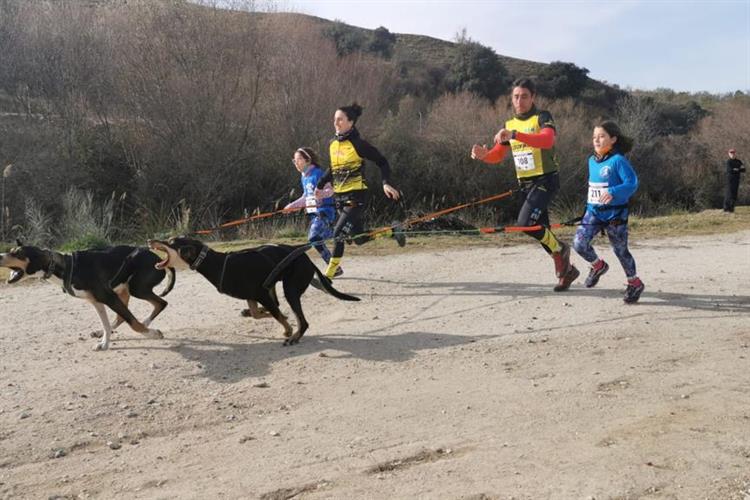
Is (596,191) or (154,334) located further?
(596,191)

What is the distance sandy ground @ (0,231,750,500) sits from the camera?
4.40 metres

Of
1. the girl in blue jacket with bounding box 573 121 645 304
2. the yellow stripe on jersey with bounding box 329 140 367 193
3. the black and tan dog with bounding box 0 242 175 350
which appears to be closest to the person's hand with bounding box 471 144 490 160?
the girl in blue jacket with bounding box 573 121 645 304

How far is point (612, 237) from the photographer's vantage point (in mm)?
8125

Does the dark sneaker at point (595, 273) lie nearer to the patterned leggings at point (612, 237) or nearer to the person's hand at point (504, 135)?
the patterned leggings at point (612, 237)

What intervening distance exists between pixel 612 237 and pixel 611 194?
549mm

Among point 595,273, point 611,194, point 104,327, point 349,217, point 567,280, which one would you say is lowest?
point 104,327

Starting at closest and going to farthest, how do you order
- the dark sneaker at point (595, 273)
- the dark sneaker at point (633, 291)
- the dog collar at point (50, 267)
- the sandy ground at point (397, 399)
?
the sandy ground at point (397, 399) → the dog collar at point (50, 267) → the dark sneaker at point (633, 291) → the dark sneaker at point (595, 273)

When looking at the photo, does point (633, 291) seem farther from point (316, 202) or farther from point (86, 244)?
point (86, 244)

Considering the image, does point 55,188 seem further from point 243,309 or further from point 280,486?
point 280,486

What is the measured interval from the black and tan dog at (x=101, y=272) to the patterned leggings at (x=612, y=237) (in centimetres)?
455

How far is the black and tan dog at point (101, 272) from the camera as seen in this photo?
22.6 feet

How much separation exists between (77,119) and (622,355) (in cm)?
2085

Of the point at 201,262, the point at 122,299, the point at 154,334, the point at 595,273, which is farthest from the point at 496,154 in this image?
the point at 122,299

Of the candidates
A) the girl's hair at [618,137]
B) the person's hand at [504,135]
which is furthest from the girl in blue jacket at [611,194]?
the person's hand at [504,135]
